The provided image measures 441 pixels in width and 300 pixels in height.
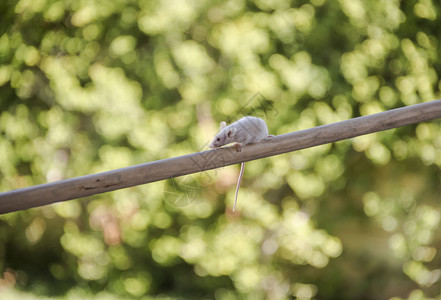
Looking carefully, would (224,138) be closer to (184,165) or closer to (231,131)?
(231,131)

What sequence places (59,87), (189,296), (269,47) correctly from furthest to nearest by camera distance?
(189,296) < (59,87) < (269,47)

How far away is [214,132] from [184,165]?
5.75 feet

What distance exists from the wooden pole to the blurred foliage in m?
1.44

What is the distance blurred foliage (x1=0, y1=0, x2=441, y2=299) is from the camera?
98.8 inches

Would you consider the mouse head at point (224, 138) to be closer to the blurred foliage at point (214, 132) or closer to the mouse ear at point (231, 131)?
the mouse ear at point (231, 131)

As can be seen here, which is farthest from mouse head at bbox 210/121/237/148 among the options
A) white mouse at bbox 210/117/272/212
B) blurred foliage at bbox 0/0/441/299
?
blurred foliage at bbox 0/0/441/299

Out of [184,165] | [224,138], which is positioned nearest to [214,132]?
[224,138]

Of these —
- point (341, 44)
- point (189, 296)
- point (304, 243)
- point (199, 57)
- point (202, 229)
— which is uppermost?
point (199, 57)

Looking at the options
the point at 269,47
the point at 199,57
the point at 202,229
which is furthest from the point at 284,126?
the point at 202,229

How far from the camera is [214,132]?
8.46ft

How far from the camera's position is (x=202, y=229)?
2701 mm

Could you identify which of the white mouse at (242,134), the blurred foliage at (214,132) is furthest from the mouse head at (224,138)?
the blurred foliage at (214,132)

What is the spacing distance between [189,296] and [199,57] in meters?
1.52

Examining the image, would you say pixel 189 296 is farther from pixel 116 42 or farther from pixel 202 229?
pixel 116 42
